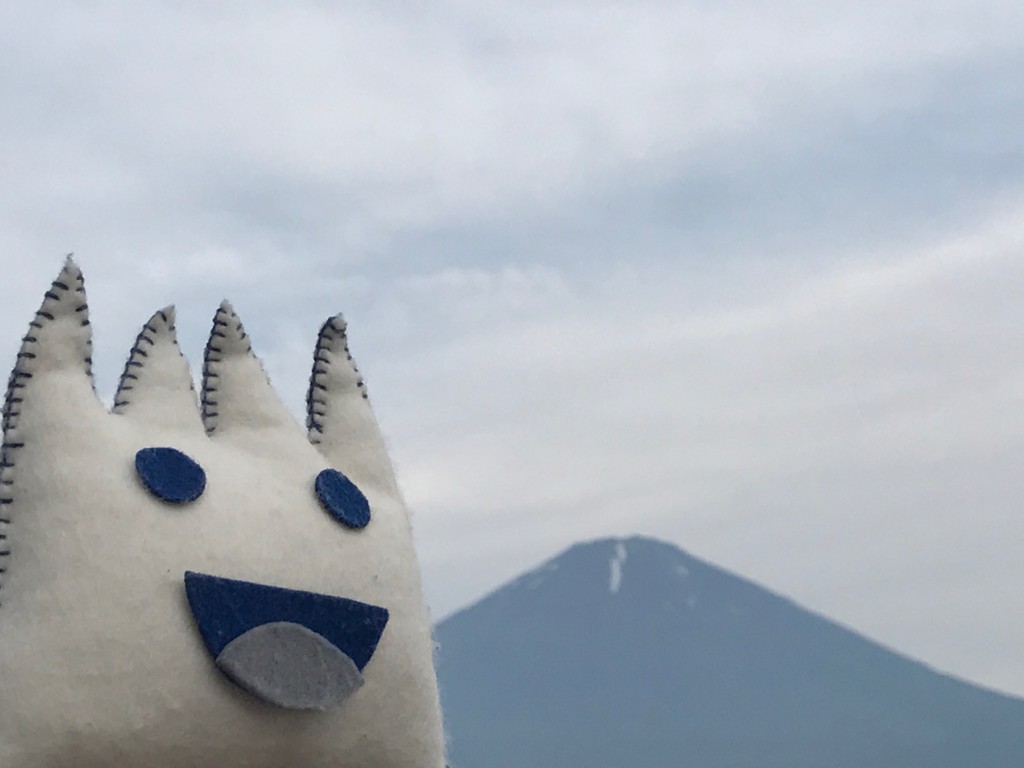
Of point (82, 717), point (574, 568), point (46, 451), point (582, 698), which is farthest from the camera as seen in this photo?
point (574, 568)

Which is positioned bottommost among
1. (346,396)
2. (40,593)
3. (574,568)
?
(40,593)

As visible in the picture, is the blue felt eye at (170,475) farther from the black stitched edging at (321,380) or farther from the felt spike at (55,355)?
the black stitched edging at (321,380)

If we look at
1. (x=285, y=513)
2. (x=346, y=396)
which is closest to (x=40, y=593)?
(x=285, y=513)

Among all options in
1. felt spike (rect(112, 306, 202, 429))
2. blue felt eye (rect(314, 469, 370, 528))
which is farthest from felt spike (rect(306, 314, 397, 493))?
felt spike (rect(112, 306, 202, 429))

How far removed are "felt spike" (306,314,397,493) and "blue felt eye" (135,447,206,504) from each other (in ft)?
3.79

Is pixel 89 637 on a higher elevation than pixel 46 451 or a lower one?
lower

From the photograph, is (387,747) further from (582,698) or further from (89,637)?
(582,698)

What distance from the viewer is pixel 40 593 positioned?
21.8 feet

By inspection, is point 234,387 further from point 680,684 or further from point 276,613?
point 680,684

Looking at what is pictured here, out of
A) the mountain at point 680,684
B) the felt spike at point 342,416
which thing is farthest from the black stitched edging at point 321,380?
the mountain at point 680,684

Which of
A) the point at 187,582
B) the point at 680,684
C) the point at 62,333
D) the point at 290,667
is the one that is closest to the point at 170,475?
the point at 187,582

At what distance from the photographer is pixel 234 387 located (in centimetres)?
806

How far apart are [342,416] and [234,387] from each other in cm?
66

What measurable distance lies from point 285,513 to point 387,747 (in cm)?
128
